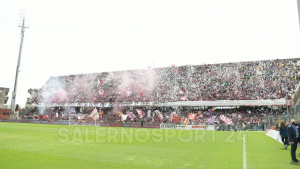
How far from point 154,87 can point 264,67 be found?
23.7m

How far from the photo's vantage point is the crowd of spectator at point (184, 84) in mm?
41406

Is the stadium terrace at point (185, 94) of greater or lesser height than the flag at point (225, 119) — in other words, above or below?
above

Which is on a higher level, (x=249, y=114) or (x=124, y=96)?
(x=124, y=96)

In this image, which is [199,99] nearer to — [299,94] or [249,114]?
[249,114]

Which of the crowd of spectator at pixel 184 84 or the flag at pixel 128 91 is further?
the flag at pixel 128 91

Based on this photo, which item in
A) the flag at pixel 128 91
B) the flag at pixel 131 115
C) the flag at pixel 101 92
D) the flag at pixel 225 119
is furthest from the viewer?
the flag at pixel 101 92

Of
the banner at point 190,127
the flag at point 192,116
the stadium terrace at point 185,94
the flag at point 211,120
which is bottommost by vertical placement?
the banner at point 190,127

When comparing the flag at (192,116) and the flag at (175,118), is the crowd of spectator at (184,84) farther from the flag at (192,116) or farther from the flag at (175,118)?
the flag at (175,118)

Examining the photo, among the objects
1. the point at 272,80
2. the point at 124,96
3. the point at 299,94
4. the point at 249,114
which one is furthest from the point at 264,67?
the point at 124,96

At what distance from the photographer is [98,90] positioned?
56562 mm

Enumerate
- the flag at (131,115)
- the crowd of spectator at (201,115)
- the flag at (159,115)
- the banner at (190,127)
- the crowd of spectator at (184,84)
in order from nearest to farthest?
the banner at (190,127)
the crowd of spectator at (201,115)
the crowd of spectator at (184,84)
the flag at (159,115)
the flag at (131,115)

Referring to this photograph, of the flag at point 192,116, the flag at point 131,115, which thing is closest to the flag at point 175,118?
the flag at point 192,116

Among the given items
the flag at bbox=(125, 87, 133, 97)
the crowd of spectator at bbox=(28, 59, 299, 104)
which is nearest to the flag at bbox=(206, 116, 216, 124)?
the crowd of spectator at bbox=(28, 59, 299, 104)

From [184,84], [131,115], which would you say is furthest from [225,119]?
[131,115]
